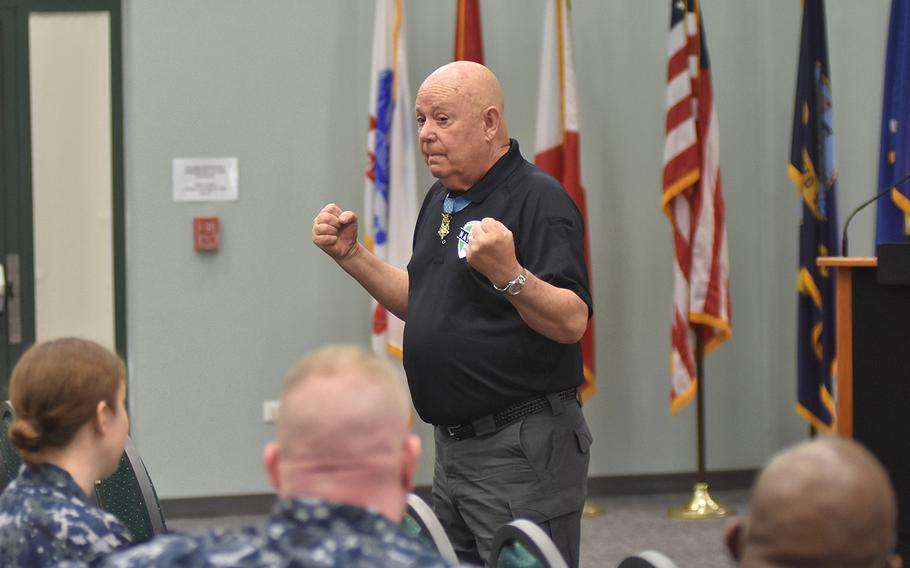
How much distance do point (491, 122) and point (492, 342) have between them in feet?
1.65

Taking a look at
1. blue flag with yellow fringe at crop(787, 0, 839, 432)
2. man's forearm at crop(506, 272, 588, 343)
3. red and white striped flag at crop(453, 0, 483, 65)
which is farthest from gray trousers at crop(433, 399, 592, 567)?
red and white striped flag at crop(453, 0, 483, 65)

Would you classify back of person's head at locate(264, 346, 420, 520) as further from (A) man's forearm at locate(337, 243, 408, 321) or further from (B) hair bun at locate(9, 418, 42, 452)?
(A) man's forearm at locate(337, 243, 408, 321)

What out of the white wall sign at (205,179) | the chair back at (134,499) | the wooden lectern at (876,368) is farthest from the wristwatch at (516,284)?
the white wall sign at (205,179)

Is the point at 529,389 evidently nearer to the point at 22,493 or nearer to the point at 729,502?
the point at 22,493

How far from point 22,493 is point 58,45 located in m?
4.05

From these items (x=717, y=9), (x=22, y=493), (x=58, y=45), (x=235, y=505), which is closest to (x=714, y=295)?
(x=717, y=9)

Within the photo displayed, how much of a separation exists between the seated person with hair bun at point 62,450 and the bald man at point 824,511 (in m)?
0.91

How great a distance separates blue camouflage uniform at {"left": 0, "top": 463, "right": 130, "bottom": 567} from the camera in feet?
5.23

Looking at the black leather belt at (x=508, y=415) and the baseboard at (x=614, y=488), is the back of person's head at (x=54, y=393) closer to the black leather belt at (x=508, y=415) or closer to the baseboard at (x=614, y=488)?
the black leather belt at (x=508, y=415)

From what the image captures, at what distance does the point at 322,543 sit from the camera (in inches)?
45.3

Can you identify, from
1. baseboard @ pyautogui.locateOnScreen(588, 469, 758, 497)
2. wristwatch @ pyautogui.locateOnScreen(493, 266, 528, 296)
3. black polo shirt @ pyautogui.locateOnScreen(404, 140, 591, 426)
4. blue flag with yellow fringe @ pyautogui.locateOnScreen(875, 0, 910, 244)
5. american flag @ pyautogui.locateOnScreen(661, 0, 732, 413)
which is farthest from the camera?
baseboard @ pyautogui.locateOnScreen(588, 469, 758, 497)

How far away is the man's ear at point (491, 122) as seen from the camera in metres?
2.64

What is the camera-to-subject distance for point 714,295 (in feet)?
16.7

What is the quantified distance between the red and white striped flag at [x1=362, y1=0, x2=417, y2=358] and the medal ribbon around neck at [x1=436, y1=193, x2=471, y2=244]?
242 cm
